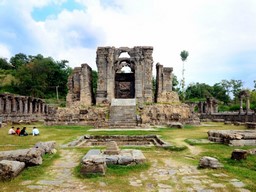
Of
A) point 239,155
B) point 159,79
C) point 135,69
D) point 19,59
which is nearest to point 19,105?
point 135,69

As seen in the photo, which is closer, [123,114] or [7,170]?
[7,170]

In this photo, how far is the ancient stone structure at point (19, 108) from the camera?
1156 inches

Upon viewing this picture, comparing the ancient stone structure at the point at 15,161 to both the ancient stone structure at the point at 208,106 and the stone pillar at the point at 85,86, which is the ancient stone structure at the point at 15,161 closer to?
the stone pillar at the point at 85,86

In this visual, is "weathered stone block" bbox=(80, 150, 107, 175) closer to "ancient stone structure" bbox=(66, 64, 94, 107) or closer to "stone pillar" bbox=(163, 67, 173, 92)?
"ancient stone structure" bbox=(66, 64, 94, 107)

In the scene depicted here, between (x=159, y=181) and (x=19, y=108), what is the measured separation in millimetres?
33382

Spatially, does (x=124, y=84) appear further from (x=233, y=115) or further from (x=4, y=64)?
(x=4, y=64)

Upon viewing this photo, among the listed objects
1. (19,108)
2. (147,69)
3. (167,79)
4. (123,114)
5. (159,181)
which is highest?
(147,69)

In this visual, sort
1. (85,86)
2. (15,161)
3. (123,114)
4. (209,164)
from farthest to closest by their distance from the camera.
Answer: (85,86) < (123,114) < (209,164) < (15,161)

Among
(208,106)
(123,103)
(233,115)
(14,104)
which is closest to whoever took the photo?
(123,103)

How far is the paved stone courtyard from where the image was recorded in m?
4.75

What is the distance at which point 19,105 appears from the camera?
34.5m

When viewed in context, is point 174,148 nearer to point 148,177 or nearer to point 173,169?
point 173,169

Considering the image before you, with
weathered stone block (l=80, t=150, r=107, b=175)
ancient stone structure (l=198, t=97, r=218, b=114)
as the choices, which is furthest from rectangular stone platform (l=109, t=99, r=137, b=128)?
ancient stone structure (l=198, t=97, r=218, b=114)

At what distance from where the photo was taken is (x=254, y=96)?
5359cm
